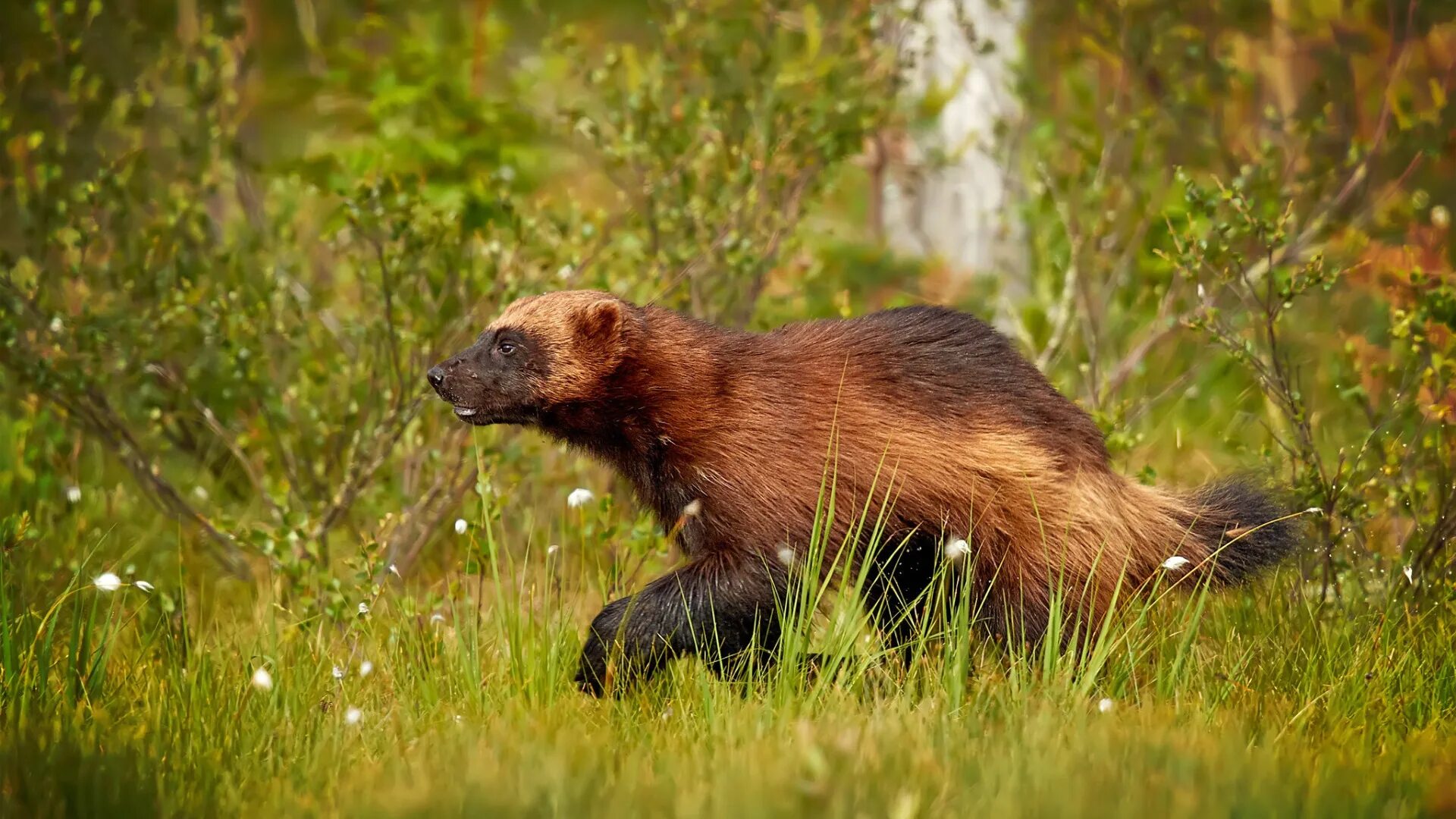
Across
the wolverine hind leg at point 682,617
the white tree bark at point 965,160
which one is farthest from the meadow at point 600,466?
the white tree bark at point 965,160

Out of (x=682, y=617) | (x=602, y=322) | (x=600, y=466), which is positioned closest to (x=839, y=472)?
(x=682, y=617)

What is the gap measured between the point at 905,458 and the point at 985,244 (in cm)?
449

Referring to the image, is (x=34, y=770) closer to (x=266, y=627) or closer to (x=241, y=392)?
(x=266, y=627)

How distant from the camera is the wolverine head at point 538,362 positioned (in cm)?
430

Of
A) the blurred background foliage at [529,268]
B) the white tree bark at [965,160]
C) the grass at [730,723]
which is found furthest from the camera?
the white tree bark at [965,160]

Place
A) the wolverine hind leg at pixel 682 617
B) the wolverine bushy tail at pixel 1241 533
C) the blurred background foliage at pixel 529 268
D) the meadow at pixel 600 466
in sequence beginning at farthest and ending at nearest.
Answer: the blurred background foliage at pixel 529 268
the wolverine bushy tail at pixel 1241 533
the wolverine hind leg at pixel 682 617
the meadow at pixel 600 466

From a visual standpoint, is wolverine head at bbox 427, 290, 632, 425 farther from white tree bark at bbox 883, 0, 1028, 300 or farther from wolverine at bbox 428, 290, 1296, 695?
white tree bark at bbox 883, 0, 1028, 300

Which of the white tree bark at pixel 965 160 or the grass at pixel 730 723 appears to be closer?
the grass at pixel 730 723

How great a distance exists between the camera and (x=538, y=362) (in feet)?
14.3

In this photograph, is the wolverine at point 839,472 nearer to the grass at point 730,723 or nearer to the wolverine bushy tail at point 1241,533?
the wolverine bushy tail at point 1241,533

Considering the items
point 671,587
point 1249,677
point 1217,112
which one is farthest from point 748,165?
point 1249,677

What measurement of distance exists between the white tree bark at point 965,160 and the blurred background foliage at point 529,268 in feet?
1.91

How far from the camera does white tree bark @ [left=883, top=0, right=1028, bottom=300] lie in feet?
25.7

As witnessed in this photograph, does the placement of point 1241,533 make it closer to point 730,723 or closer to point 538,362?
point 730,723
